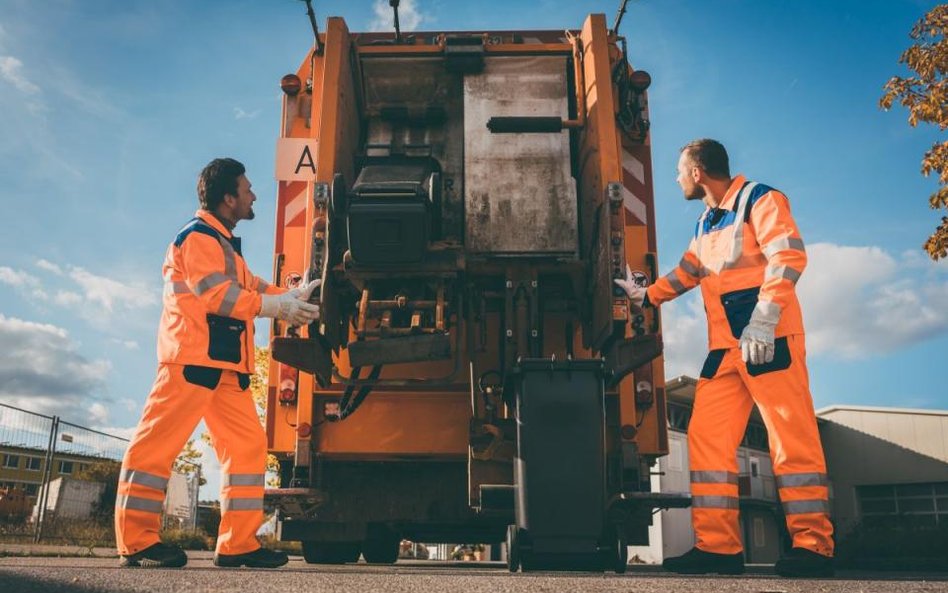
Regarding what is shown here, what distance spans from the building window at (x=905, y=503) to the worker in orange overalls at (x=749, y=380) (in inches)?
983

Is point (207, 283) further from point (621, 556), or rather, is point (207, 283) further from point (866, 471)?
point (866, 471)

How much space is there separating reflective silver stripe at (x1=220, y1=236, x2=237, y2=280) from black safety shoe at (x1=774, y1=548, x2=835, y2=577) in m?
2.66

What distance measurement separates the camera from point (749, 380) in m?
3.39

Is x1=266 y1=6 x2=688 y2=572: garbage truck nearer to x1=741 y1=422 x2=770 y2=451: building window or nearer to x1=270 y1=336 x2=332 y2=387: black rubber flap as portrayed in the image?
x1=270 y1=336 x2=332 y2=387: black rubber flap

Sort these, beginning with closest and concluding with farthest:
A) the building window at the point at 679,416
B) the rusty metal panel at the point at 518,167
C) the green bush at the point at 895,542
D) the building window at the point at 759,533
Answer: the rusty metal panel at the point at 518,167
the green bush at the point at 895,542
the building window at the point at 679,416
the building window at the point at 759,533

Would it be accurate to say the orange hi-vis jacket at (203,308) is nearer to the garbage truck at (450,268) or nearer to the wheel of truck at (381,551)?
the garbage truck at (450,268)

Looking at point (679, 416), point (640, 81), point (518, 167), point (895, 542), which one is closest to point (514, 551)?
point (518, 167)

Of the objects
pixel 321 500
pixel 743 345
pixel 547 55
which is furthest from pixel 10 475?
pixel 743 345

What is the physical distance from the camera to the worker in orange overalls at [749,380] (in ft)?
10.6

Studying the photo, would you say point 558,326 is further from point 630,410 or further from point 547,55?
point 547,55

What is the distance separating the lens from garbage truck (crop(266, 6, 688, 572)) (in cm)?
396

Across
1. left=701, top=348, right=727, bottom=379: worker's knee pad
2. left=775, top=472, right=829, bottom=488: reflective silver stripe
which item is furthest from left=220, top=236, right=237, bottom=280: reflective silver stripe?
left=775, top=472, right=829, bottom=488: reflective silver stripe

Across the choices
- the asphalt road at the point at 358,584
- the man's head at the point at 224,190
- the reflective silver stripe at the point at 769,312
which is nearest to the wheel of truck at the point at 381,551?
the man's head at the point at 224,190

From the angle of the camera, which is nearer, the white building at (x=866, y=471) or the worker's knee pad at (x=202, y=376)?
the worker's knee pad at (x=202, y=376)
